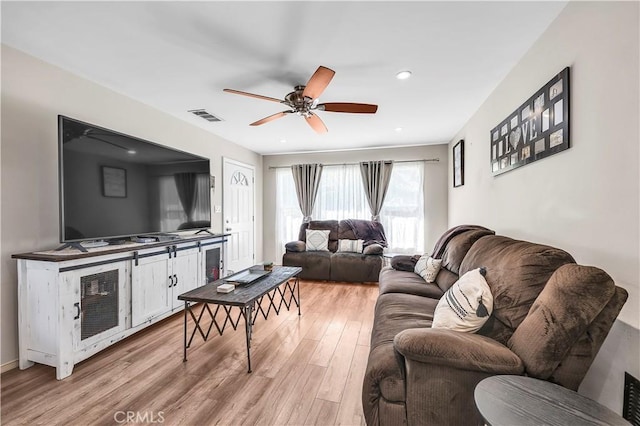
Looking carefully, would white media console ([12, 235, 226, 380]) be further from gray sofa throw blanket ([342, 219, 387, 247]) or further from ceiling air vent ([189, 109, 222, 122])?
gray sofa throw blanket ([342, 219, 387, 247])

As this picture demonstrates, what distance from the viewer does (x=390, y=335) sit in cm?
162

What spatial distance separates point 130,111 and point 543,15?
3.77 meters

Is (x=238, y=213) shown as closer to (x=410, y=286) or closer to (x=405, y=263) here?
(x=405, y=263)

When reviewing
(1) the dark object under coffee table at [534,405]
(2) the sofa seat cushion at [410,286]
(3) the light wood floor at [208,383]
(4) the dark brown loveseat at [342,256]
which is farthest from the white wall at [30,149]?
(4) the dark brown loveseat at [342,256]

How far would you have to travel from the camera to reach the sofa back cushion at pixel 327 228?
518cm

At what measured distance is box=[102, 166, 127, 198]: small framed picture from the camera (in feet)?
8.13

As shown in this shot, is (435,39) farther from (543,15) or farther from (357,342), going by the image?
(357,342)

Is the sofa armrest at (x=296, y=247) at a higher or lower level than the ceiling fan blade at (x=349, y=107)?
lower

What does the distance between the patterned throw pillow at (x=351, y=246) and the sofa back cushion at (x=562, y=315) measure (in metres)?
3.75

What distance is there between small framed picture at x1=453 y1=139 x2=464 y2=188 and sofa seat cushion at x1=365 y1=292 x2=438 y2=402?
2.46 meters

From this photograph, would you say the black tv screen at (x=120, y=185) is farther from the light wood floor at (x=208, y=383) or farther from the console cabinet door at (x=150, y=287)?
the light wood floor at (x=208, y=383)

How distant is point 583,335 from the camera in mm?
1055

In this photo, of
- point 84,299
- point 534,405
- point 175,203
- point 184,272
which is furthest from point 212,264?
point 534,405

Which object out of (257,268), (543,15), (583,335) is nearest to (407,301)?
(583,335)
